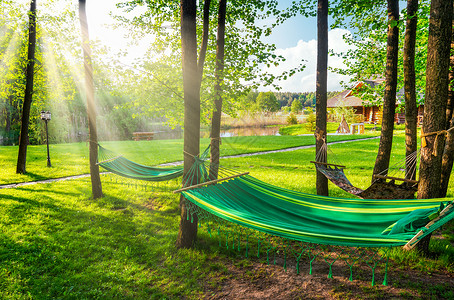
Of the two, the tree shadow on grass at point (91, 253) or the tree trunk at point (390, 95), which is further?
the tree trunk at point (390, 95)

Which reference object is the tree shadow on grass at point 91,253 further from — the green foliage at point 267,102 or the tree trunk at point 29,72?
the green foliage at point 267,102

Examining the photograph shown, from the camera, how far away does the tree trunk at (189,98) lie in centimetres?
278

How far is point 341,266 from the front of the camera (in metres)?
2.60

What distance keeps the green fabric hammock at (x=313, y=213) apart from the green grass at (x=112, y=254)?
626mm

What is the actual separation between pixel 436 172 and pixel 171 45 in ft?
15.1

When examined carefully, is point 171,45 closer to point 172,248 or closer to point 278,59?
point 278,59

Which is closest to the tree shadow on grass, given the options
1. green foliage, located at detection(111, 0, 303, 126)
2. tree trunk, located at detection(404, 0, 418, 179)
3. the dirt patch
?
the dirt patch

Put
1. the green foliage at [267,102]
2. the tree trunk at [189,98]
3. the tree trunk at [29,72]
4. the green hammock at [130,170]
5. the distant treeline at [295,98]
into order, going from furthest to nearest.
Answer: the distant treeline at [295,98] → the green foliage at [267,102] → the tree trunk at [29,72] → the green hammock at [130,170] → the tree trunk at [189,98]

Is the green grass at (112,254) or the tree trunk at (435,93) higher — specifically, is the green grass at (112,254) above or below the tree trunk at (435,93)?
below

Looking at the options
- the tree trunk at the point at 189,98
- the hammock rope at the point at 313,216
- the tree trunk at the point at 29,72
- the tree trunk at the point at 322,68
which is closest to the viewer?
the hammock rope at the point at 313,216

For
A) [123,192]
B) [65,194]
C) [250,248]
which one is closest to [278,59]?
[250,248]

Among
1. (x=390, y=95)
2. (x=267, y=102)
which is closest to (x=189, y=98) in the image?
(x=390, y=95)

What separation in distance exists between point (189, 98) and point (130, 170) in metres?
2.51

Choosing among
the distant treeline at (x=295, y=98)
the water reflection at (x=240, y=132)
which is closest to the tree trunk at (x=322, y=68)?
the water reflection at (x=240, y=132)
